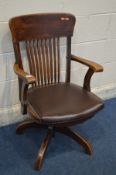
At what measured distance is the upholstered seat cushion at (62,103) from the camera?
1.56 meters

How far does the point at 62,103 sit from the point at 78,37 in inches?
26.6

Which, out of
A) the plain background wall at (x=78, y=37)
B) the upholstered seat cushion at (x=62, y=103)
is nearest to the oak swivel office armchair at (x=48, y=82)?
the upholstered seat cushion at (x=62, y=103)

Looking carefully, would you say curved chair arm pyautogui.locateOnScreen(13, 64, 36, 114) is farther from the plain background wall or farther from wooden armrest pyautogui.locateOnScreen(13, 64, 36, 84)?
the plain background wall

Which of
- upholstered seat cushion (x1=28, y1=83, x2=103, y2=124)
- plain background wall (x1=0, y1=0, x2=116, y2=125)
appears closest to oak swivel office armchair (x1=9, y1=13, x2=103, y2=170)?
upholstered seat cushion (x1=28, y1=83, x2=103, y2=124)

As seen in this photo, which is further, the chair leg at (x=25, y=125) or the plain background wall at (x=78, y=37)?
the chair leg at (x=25, y=125)

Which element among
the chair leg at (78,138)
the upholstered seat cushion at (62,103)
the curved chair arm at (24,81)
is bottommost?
the chair leg at (78,138)

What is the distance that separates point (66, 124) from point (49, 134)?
348 mm

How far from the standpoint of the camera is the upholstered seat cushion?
156cm

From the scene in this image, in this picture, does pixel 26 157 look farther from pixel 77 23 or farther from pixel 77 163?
pixel 77 23

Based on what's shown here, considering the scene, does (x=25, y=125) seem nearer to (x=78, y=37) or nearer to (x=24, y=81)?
(x=24, y=81)

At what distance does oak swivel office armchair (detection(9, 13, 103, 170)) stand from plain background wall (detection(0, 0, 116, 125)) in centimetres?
11

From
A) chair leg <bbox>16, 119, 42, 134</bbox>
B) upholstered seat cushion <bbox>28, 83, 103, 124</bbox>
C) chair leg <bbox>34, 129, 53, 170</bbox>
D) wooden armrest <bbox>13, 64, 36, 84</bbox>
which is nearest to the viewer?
wooden armrest <bbox>13, 64, 36, 84</bbox>

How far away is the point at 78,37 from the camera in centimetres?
209

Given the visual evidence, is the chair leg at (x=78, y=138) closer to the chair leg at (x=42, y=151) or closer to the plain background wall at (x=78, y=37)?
the chair leg at (x=42, y=151)
